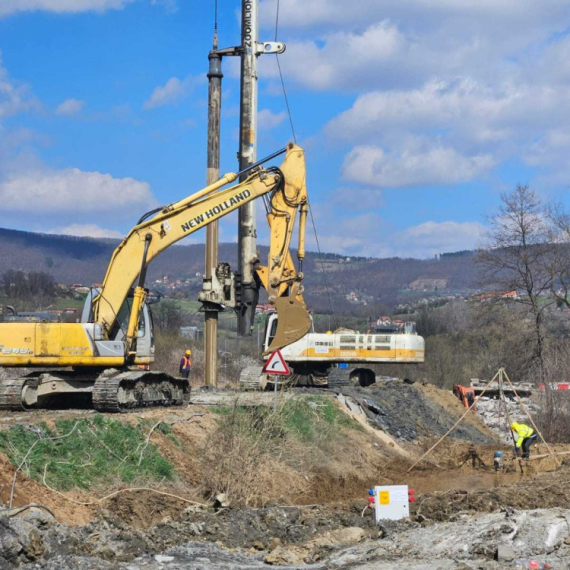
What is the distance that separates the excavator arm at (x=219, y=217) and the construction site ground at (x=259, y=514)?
2223 mm

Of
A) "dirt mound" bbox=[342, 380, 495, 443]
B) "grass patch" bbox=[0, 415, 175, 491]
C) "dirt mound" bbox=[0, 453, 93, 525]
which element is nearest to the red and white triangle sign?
"grass patch" bbox=[0, 415, 175, 491]

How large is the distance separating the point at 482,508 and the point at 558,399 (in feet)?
64.1

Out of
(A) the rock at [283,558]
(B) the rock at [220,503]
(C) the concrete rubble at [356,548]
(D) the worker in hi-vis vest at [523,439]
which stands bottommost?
(A) the rock at [283,558]

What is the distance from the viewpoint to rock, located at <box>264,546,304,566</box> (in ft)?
42.7

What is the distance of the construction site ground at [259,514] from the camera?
12.3 meters

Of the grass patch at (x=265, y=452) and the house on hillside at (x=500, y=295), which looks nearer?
the grass patch at (x=265, y=452)

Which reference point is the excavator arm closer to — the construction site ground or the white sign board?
the construction site ground

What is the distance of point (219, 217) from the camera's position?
22672 millimetres

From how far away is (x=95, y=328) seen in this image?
21.0 meters

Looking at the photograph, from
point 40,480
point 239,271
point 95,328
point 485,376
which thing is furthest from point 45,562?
point 485,376

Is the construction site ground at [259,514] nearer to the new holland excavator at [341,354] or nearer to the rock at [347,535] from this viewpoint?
the rock at [347,535]

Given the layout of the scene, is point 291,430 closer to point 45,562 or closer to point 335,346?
point 45,562

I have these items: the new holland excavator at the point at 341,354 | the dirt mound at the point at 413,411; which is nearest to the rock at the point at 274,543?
the dirt mound at the point at 413,411

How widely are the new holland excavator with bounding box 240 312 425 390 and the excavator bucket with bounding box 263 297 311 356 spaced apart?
11723 millimetres
